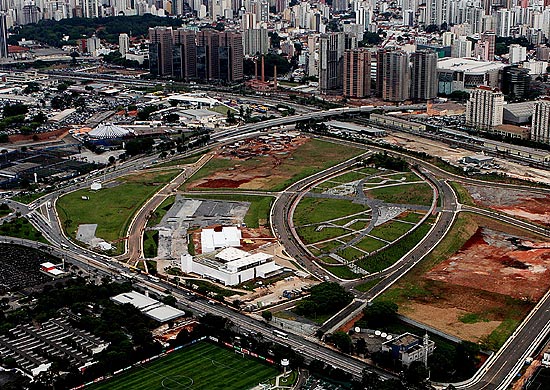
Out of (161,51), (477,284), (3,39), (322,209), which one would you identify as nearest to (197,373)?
(477,284)

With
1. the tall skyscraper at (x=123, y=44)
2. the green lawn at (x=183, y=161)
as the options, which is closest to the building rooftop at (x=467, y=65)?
the green lawn at (x=183, y=161)

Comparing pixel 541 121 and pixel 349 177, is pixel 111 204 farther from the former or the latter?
pixel 541 121

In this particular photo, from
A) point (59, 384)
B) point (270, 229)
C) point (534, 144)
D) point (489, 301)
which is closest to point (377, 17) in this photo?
point (534, 144)

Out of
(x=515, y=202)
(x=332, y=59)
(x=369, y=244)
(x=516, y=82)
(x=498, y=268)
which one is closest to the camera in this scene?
(x=498, y=268)

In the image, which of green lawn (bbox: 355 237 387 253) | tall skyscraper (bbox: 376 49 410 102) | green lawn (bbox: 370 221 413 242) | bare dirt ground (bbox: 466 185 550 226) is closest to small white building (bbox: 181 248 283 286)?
green lawn (bbox: 355 237 387 253)

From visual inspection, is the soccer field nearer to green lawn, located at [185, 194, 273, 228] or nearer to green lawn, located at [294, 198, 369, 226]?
green lawn, located at [185, 194, 273, 228]

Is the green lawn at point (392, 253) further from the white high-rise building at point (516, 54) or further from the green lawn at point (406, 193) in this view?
the white high-rise building at point (516, 54)

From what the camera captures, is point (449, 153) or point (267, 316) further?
point (449, 153)
